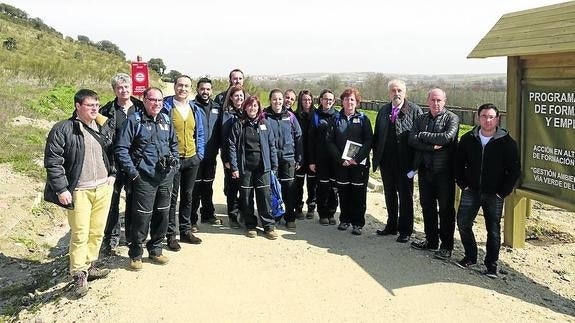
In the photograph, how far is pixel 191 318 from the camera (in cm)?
430

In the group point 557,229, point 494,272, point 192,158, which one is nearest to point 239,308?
point 192,158

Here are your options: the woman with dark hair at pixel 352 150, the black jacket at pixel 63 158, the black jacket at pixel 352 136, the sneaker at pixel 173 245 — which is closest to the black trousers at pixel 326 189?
the woman with dark hair at pixel 352 150

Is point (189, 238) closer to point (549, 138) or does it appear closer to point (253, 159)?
point (253, 159)

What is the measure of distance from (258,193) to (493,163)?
271 centimetres

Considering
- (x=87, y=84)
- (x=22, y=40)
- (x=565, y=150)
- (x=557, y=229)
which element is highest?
(x=22, y=40)

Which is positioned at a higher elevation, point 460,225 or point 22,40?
point 22,40

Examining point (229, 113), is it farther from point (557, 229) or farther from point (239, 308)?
point (557, 229)

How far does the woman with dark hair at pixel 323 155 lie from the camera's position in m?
6.62

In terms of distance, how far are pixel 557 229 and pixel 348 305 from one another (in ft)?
16.3

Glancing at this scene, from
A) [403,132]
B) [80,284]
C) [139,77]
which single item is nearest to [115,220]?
[80,284]

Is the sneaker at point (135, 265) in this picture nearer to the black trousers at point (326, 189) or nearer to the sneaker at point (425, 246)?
the black trousers at point (326, 189)

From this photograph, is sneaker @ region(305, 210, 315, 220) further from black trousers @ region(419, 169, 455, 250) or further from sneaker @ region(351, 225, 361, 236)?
black trousers @ region(419, 169, 455, 250)

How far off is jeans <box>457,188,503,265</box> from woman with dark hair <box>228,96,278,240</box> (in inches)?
87.8

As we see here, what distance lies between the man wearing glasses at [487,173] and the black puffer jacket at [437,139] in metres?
0.14
